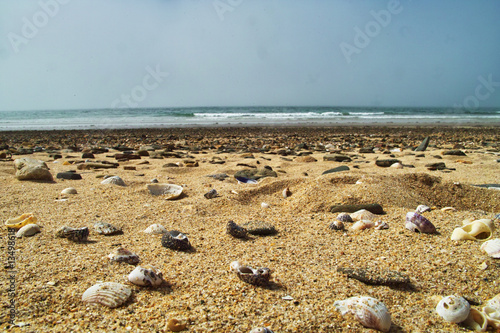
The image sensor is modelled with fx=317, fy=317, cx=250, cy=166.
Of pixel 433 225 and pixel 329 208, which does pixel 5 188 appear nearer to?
pixel 329 208

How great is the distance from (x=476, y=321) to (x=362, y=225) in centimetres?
110

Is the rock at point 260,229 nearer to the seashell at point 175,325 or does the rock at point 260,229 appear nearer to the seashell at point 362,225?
the seashell at point 362,225

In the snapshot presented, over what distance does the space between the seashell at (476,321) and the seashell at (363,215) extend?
126 cm

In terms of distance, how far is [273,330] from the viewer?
1322mm

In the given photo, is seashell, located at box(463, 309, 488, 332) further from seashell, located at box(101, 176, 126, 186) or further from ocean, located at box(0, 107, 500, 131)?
ocean, located at box(0, 107, 500, 131)

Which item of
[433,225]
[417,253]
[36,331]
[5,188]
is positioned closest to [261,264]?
[417,253]

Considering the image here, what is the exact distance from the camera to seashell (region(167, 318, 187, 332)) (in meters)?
1.30

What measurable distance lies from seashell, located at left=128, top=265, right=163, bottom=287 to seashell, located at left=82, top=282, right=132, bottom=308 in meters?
0.07

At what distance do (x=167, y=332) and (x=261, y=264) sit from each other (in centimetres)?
76

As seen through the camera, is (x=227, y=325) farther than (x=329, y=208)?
No

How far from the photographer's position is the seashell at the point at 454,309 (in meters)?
1.37

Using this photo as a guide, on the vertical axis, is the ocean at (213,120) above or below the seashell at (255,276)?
below

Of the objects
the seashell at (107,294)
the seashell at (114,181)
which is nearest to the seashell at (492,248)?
the seashell at (107,294)

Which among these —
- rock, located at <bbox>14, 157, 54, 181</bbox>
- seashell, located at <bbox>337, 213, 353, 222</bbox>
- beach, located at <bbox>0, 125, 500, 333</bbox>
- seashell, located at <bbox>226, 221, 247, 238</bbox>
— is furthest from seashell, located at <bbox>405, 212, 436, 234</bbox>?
rock, located at <bbox>14, 157, 54, 181</bbox>
